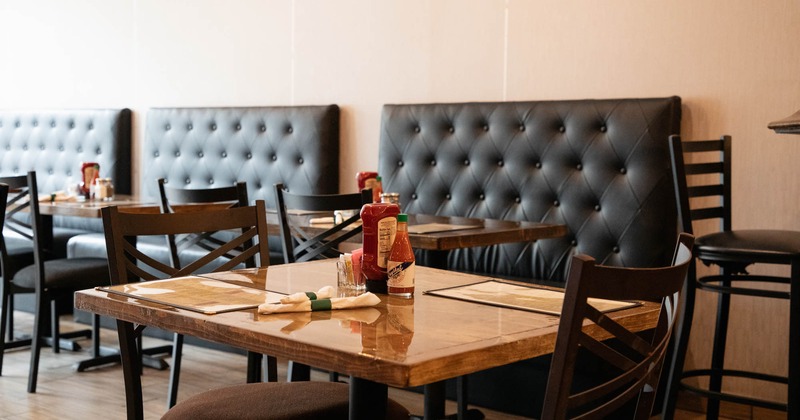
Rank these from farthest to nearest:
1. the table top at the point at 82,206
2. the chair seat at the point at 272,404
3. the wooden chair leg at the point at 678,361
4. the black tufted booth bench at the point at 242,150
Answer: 1. the black tufted booth bench at the point at 242,150
2. the table top at the point at 82,206
3. the wooden chair leg at the point at 678,361
4. the chair seat at the point at 272,404

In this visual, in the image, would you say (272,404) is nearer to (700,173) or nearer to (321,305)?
(321,305)

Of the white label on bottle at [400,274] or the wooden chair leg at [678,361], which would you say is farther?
the wooden chair leg at [678,361]

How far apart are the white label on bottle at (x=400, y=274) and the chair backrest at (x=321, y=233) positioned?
1001 mm

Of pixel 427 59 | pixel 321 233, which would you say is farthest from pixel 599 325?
pixel 427 59

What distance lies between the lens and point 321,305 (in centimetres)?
171

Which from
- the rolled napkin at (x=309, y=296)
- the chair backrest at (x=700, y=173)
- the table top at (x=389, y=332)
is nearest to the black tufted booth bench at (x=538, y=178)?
the chair backrest at (x=700, y=173)


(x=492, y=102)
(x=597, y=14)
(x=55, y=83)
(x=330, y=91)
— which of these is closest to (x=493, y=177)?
(x=492, y=102)

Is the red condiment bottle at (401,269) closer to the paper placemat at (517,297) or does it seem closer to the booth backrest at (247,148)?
the paper placemat at (517,297)

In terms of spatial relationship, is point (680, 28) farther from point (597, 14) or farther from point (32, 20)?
point (32, 20)

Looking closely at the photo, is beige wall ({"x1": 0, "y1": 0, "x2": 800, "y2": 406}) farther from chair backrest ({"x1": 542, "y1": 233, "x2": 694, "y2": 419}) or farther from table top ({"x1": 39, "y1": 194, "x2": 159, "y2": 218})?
chair backrest ({"x1": 542, "y1": 233, "x2": 694, "y2": 419})

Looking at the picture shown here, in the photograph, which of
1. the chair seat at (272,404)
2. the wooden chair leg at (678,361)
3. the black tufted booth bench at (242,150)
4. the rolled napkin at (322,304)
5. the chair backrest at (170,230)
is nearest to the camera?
the rolled napkin at (322,304)

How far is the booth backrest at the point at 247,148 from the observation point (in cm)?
491

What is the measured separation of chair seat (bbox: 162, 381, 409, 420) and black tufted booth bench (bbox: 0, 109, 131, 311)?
387 centimetres

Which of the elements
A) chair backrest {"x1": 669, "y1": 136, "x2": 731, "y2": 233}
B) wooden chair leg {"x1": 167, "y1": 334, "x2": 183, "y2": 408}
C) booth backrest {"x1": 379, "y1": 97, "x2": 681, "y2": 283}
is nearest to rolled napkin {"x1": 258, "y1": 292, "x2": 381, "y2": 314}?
chair backrest {"x1": 669, "y1": 136, "x2": 731, "y2": 233}
